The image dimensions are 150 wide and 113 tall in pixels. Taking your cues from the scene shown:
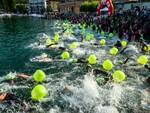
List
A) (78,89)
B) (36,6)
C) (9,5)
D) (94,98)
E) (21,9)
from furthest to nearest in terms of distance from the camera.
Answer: (9,5) → (21,9) → (36,6) → (78,89) → (94,98)

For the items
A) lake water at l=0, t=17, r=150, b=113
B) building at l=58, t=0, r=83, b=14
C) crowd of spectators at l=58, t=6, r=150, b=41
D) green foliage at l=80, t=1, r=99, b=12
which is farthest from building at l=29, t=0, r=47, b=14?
lake water at l=0, t=17, r=150, b=113

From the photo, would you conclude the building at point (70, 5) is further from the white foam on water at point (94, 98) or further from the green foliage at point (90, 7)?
the white foam on water at point (94, 98)

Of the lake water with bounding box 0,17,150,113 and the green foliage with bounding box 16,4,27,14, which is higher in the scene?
the lake water with bounding box 0,17,150,113

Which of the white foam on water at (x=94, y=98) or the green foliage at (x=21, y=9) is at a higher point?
the white foam on water at (x=94, y=98)

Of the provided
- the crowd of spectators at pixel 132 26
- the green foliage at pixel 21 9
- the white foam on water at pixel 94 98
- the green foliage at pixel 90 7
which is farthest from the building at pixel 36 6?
the white foam on water at pixel 94 98

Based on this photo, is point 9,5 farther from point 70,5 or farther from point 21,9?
point 70,5

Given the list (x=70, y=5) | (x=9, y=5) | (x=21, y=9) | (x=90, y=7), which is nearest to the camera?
(x=90, y=7)

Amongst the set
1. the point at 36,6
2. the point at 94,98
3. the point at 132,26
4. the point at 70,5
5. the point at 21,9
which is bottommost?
the point at 21,9

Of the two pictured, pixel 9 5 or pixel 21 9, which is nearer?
pixel 21 9

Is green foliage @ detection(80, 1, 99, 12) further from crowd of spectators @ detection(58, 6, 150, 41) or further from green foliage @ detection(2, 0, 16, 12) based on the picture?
green foliage @ detection(2, 0, 16, 12)

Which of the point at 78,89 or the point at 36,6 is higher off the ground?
the point at 78,89

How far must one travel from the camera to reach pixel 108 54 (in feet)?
77.3

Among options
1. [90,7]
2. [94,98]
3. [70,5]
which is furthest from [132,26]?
[70,5]

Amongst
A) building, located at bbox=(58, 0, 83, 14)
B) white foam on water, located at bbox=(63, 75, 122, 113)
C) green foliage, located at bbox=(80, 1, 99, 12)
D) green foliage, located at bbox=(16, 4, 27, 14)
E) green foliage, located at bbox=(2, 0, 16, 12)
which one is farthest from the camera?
green foliage, located at bbox=(2, 0, 16, 12)
